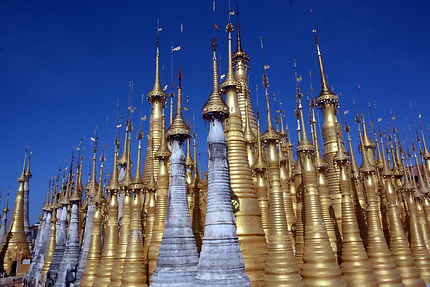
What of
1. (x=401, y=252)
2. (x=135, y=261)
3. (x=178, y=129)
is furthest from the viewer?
(x=401, y=252)

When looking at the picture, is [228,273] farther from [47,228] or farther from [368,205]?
[47,228]

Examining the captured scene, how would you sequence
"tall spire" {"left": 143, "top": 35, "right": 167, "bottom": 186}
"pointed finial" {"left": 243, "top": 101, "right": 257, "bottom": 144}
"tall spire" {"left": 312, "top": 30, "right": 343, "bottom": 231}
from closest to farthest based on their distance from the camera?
"pointed finial" {"left": 243, "top": 101, "right": 257, "bottom": 144} < "tall spire" {"left": 312, "top": 30, "right": 343, "bottom": 231} < "tall spire" {"left": 143, "top": 35, "right": 167, "bottom": 186}

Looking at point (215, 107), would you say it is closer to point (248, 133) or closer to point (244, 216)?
point (244, 216)

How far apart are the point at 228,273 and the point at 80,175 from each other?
3114 centimetres

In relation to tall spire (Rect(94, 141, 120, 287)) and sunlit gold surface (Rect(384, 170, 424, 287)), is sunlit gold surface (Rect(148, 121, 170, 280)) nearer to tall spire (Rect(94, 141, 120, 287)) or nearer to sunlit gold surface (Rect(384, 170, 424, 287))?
tall spire (Rect(94, 141, 120, 287))

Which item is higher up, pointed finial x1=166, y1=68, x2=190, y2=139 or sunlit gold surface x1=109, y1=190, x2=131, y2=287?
pointed finial x1=166, y1=68, x2=190, y2=139

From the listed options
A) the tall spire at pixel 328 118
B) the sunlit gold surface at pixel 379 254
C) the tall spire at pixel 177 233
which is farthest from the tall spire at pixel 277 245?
the tall spire at pixel 328 118

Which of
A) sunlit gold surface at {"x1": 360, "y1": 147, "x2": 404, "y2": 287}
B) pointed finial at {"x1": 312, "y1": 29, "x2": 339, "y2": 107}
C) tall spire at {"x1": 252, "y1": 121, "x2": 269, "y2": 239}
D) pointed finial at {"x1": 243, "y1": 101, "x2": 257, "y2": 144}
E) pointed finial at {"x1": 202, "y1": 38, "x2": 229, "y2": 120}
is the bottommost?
sunlit gold surface at {"x1": 360, "y1": 147, "x2": 404, "y2": 287}

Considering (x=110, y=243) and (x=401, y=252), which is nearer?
(x=110, y=243)

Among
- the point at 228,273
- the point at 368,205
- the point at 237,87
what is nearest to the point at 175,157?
the point at 237,87

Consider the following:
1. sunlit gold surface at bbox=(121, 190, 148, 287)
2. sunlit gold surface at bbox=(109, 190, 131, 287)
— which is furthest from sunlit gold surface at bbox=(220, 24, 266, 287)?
sunlit gold surface at bbox=(109, 190, 131, 287)

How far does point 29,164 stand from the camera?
58938 mm

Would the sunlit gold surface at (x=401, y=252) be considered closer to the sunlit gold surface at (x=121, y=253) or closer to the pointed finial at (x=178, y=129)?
the pointed finial at (x=178, y=129)

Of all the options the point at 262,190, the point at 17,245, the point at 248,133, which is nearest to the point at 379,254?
the point at 262,190
